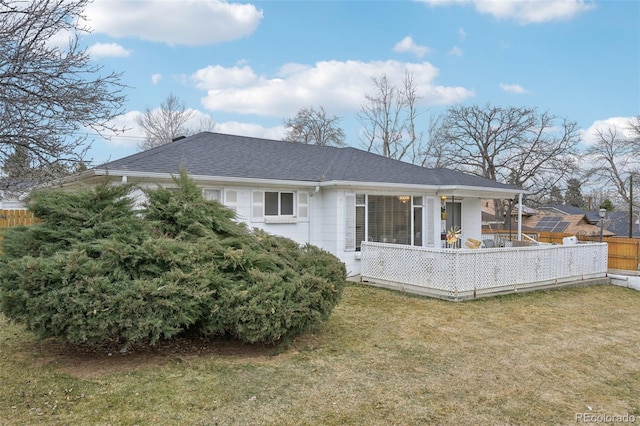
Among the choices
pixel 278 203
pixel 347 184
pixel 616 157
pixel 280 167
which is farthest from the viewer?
pixel 616 157

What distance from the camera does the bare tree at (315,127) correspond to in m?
33.6

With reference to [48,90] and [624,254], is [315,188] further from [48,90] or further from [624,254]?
[624,254]

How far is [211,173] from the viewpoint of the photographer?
31.8 ft

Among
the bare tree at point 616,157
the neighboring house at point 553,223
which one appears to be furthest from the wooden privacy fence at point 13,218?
the bare tree at point 616,157

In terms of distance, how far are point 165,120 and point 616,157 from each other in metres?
32.7

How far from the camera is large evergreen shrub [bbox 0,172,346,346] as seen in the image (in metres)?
4.17

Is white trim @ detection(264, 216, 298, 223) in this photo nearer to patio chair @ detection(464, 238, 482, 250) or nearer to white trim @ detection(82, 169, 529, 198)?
white trim @ detection(82, 169, 529, 198)

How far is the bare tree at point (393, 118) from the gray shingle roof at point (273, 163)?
1619 cm

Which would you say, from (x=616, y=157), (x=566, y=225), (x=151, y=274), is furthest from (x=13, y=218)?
(x=566, y=225)

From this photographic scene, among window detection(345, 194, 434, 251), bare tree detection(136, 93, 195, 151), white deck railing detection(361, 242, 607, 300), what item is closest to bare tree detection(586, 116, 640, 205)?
white deck railing detection(361, 242, 607, 300)

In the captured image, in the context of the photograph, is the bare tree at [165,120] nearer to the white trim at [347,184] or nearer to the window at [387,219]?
the white trim at [347,184]

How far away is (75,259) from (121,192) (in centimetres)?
117

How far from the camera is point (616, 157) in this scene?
27.8m

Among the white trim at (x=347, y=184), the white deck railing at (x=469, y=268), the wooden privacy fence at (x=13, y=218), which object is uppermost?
the white trim at (x=347, y=184)
